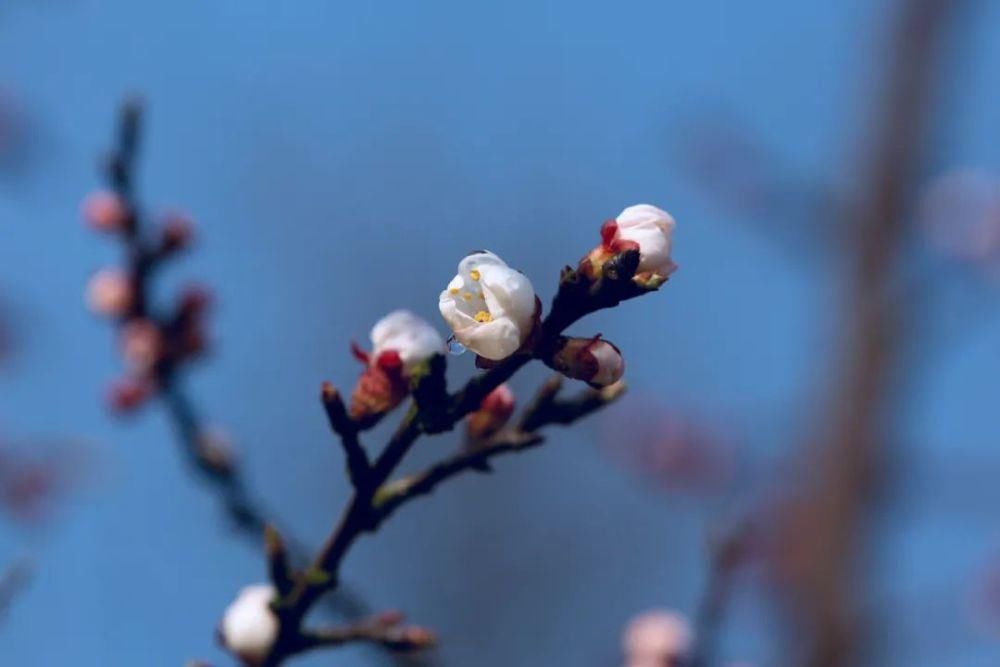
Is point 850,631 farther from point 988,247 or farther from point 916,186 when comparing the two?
point 988,247

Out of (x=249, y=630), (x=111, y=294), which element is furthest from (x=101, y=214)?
(x=249, y=630)

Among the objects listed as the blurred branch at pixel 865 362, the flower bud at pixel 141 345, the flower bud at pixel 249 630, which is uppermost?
the blurred branch at pixel 865 362

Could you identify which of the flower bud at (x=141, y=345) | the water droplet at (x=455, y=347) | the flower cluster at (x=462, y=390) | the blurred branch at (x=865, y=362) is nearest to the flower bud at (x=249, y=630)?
the flower cluster at (x=462, y=390)

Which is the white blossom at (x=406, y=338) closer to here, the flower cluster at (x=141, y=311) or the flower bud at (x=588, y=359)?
the flower bud at (x=588, y=359)

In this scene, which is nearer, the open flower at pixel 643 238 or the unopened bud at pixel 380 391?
the open flower at pixel 643 238

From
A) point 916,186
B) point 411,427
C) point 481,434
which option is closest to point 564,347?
point 411,427

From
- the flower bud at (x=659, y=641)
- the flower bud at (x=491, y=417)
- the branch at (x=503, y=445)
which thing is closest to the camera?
the branch at (x=503, y=445)

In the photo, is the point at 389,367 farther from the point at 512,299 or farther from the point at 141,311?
the point at 141,311

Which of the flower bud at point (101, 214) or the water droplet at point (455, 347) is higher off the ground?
the flower bud at point (101, 214)
